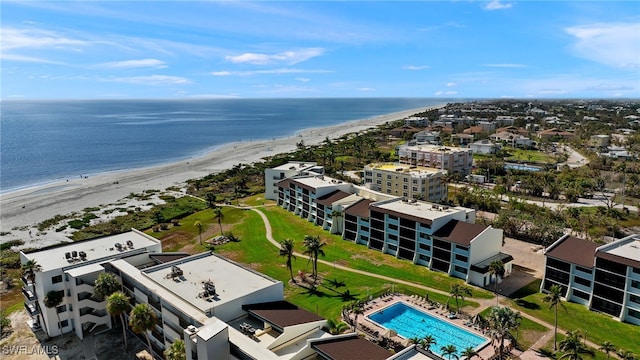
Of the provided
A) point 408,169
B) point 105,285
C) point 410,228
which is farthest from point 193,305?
point 408,169

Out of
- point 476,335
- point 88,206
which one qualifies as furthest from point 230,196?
point 476,335

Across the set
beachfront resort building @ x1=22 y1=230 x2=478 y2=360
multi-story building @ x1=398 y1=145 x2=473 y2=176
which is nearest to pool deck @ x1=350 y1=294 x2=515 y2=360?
beachfront resort building @ x1=22 y1=230 x2=478 y2=360

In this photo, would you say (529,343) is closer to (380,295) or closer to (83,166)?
(380,295)

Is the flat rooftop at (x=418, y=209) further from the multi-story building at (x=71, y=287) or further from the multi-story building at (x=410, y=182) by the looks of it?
the multi-story building at (x=71, y=287)

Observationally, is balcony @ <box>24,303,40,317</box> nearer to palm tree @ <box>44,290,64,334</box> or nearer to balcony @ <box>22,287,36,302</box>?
balcony @ <box>22,287,36,302</box>

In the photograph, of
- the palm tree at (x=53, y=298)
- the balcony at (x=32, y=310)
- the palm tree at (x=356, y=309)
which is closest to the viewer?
the palm tree at (x=53, y=298)

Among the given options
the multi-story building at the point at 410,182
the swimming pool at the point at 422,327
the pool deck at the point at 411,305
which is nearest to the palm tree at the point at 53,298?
the pool deck at the point at 411,305
